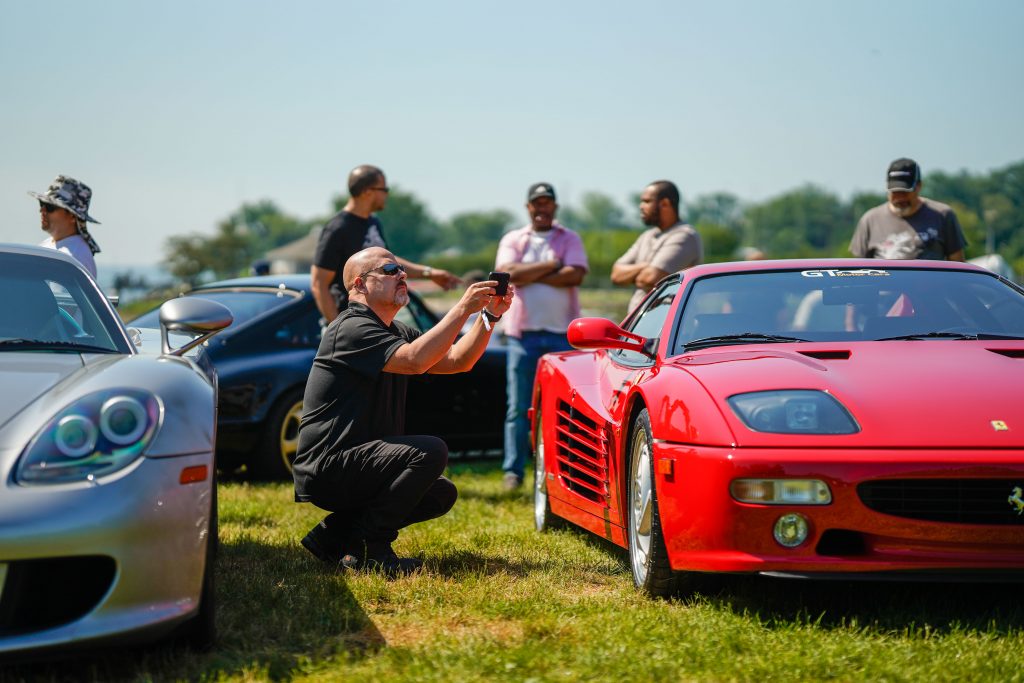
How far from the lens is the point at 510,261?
818 centimetres

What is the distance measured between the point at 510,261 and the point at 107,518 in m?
5.24

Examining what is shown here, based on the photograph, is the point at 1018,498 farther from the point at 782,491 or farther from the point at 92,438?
the point at 92,438

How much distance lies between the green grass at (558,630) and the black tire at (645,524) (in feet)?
0.24

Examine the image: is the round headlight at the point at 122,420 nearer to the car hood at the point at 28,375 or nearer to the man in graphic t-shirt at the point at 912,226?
the car hood at the point at 28,375

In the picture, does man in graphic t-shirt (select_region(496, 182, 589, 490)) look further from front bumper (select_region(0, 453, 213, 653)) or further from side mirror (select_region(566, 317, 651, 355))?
front bumper (select_region(0, 453, 213, 653))

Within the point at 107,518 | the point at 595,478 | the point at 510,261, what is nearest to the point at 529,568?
the point at 595,478

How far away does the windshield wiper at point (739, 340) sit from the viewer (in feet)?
15.5

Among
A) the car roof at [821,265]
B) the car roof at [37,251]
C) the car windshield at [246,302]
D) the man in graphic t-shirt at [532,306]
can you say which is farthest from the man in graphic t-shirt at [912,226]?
the car roof at [37,251]

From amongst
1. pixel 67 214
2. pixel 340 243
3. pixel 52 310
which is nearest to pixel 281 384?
pixel 340 243

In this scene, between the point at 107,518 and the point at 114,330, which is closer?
the point at 107,518

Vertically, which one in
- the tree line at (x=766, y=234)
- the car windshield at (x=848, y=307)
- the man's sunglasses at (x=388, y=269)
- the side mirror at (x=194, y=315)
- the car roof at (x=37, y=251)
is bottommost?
the tree line at (x=766, y=234)

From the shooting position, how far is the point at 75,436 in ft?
10.6

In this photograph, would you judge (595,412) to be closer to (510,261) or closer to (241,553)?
(241,553)

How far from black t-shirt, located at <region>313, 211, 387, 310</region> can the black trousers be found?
108 inches
